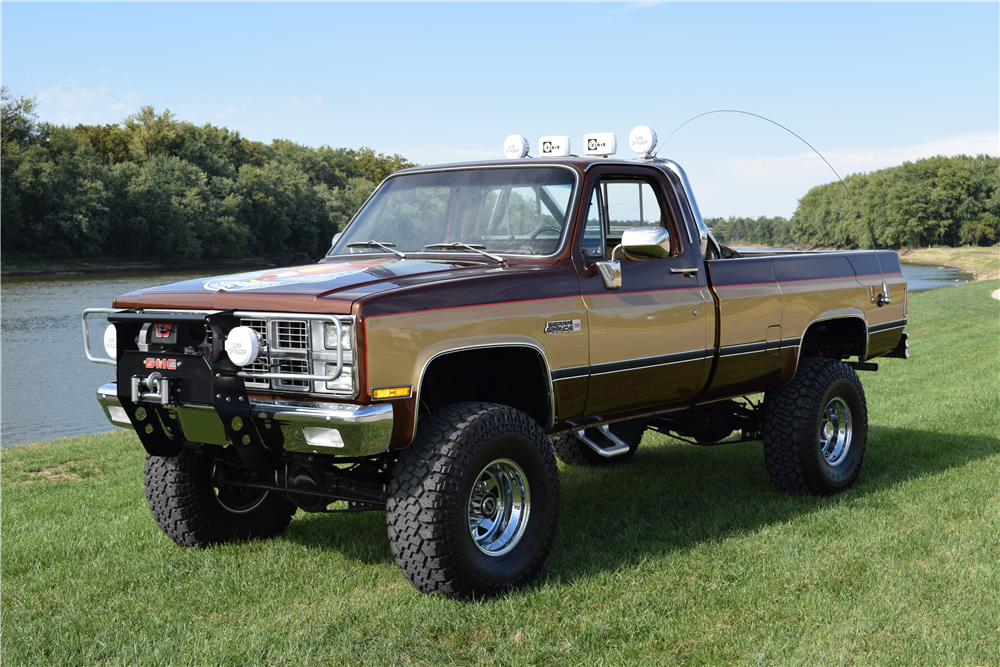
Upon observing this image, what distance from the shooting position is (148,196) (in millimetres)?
70562

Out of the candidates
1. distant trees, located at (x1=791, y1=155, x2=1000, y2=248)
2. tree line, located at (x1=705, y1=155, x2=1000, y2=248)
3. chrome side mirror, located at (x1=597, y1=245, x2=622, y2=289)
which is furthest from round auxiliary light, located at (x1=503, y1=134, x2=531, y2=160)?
distant trees, located at (x1=791, y1=155, x2=1000, y2=248)

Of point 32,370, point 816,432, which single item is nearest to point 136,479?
point 816,432

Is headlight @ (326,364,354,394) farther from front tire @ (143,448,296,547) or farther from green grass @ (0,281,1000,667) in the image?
front tire @ (143,448,296,547)

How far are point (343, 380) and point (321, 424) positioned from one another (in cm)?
23

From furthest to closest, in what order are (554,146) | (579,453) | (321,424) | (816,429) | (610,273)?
(579,453)
(816,429)
(554,146)
(610,273)
(321,424)

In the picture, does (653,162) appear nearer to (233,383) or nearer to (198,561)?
(233,383)

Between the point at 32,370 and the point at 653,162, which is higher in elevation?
the point at 653,162

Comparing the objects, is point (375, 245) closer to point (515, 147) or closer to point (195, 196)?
point (515, 147)

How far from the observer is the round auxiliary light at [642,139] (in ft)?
21.1

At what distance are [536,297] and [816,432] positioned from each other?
2904mm

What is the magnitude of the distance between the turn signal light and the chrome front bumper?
5cm

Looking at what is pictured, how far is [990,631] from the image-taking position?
165 inches

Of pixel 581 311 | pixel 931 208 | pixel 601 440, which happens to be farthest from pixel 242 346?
pixel 931 208

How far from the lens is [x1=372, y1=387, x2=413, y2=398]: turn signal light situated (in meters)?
4.13
